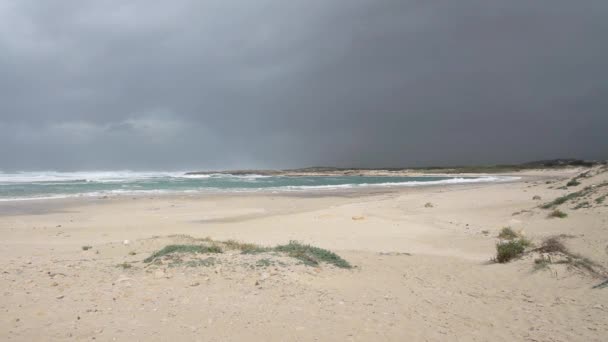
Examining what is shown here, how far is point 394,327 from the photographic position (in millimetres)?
5004

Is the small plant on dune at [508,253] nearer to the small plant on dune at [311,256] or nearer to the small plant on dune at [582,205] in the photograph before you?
the small plant on dune at [311,256]

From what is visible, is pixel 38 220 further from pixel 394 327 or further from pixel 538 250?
pixel 538 250

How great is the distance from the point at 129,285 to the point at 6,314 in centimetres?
172

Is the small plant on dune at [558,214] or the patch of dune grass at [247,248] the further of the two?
the small plant on dune at [558,214]

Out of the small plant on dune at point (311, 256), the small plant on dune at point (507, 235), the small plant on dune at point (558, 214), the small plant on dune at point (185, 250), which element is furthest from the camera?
the small plant on dune at point (558, 214)

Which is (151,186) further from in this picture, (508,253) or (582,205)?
(508,253)

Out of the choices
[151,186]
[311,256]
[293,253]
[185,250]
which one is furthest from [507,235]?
[151,186]

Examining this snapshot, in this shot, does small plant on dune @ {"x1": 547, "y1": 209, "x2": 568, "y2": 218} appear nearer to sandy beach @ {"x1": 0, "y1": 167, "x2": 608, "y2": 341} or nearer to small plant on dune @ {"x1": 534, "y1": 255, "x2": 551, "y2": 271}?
sandy beach @ {"x1": 0, "y1": 167, "x2": 608, "y2": 341}

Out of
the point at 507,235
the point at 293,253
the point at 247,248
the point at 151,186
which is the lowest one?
the point at 507,235

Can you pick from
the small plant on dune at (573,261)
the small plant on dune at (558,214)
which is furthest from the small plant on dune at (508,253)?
the small plant on dune at (558,214)

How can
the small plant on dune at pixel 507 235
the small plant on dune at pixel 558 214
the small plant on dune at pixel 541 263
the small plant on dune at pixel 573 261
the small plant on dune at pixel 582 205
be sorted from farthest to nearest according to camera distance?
1. the small plant on dune at pixel 582 205
2. the small plant on dune at pixel 558 214
3. the small plant on dune at pixel 507 235
4. the small plant on dune at pixel 541 263
5. the small plant on dune at pixel 573 261

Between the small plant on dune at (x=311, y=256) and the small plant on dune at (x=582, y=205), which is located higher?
the small plant on dune at (x=582, y=205)

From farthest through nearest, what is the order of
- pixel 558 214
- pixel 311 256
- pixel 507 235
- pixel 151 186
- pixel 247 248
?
pixel 151 186 < pixel 558 214 < pixel 507 235 < pixel 247 248 < pixel 311 256

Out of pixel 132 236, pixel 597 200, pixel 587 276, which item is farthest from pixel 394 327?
pixel 597 200
